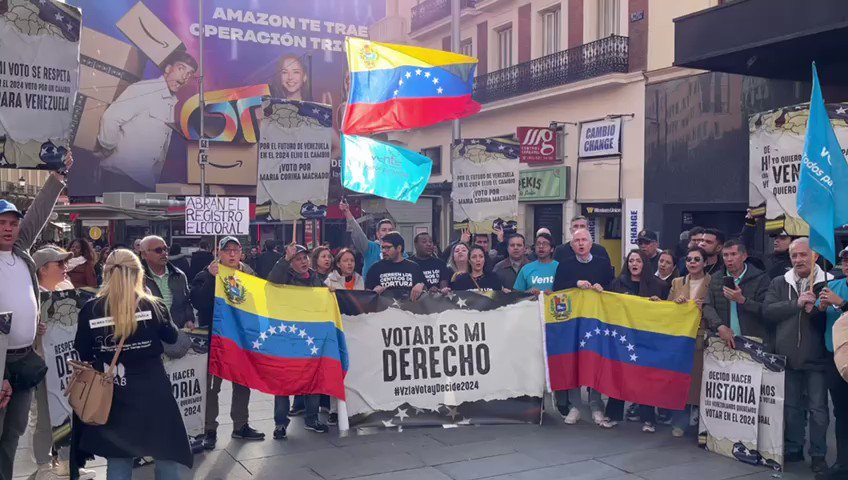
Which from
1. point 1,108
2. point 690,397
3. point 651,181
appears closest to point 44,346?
point 1,108

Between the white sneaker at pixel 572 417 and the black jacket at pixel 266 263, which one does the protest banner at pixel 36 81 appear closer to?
the white sneaker at pixel 572 417

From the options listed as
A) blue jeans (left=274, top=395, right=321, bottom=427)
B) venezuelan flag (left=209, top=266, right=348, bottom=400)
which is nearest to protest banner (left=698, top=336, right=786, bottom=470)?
venezuelan flag (left=209, top=266, right=348, bottom=400)

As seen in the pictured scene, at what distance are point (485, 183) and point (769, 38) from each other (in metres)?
4.97

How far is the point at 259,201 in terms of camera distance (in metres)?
10.2

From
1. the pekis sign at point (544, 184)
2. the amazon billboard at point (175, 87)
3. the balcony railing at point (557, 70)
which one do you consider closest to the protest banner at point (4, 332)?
the balcony railing at point (557, 70)

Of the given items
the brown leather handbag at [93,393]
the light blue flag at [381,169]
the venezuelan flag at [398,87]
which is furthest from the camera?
the venezuelan flag at [398,87]

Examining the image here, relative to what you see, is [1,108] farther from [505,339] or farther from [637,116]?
[637,116]

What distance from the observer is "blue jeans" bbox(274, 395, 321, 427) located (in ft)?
23.1

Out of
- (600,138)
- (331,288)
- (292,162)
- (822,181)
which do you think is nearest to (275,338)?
(331,288)

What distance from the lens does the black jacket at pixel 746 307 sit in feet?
22.1

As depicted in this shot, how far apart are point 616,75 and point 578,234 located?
14.4 metres

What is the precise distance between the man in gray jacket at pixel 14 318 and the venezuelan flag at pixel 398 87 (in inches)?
183

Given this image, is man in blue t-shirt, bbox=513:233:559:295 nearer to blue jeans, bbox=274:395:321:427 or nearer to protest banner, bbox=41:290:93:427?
blue jeans, bbox=274:395:321:427

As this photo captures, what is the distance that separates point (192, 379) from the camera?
21.3 ft
